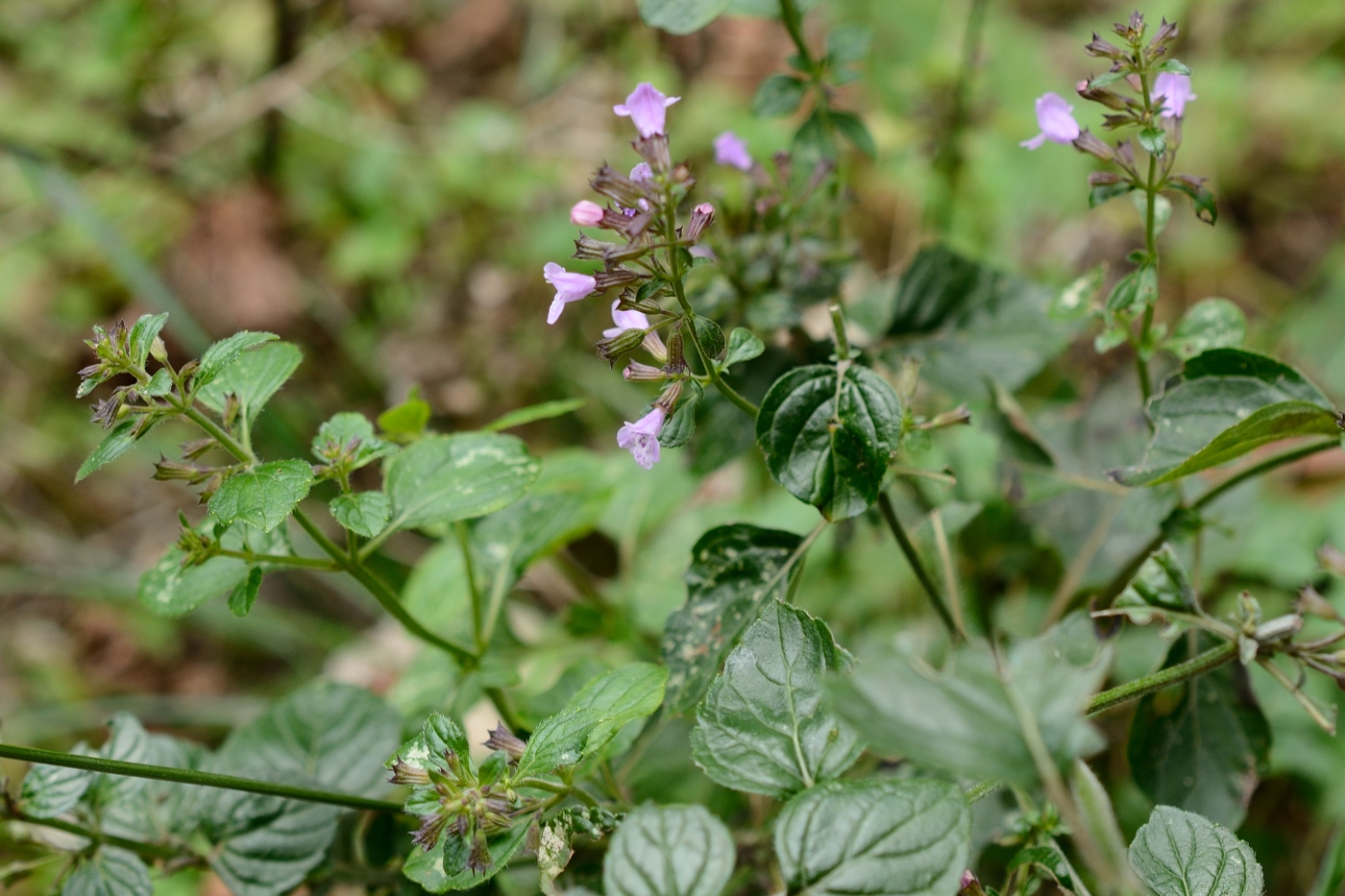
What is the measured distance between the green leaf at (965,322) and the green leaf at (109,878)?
1.31 meters

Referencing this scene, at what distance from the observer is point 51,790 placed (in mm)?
1144

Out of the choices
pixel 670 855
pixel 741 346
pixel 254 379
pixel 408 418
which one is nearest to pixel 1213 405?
pixel 741 346

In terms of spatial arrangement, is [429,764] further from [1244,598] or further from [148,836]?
[1244,598]

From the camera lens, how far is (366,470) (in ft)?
9.10

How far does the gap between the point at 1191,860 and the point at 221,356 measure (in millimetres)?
1154

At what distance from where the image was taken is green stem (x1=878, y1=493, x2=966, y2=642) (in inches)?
48.3

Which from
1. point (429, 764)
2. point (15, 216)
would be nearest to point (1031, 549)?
point (429, 764)

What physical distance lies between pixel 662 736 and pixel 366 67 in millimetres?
3226

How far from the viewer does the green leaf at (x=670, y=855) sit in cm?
79

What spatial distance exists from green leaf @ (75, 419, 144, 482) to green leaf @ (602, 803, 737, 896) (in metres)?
0.65

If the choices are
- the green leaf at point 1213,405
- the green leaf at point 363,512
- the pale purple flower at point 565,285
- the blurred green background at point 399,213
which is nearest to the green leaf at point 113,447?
the green leaf at point 363,512

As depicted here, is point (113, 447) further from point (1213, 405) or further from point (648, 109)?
point (1213, 405)

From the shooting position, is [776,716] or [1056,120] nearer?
[776,716]

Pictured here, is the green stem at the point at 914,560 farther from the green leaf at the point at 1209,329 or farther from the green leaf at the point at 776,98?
the green leaf at the point at 776,98
